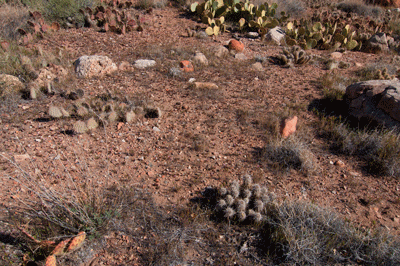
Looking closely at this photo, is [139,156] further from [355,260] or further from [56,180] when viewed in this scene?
[355,260]

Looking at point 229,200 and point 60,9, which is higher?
point 60,9

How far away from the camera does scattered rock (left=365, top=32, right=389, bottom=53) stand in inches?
319

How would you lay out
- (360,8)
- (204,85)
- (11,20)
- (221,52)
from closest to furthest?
(204,85)
(221,52)
(11,20)
(360,8)

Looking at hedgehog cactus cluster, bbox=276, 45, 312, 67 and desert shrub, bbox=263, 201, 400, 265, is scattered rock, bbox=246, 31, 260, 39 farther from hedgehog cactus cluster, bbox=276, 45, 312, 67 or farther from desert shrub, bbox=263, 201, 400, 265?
desert shrub, bbox=263, 201, 400, 265

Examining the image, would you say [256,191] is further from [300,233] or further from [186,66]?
[186,66]

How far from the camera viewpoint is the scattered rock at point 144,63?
241 inches

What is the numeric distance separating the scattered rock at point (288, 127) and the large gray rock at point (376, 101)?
129cm

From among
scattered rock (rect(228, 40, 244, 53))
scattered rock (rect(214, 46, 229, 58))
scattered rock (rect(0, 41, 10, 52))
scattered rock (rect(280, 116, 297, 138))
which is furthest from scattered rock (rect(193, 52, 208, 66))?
scattered rock (rect(0, 41, 10, 52))

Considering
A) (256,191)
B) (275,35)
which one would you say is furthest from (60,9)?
(256,191)

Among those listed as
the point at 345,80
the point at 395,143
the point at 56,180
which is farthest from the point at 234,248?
the point at 345,80

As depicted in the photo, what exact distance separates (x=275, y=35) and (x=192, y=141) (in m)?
5.43

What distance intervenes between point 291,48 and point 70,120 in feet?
19.2

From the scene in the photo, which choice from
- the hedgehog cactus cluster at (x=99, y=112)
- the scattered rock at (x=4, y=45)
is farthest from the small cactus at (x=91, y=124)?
the scattered rock at (x=4, y=45)

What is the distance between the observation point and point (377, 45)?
809 centimetres
